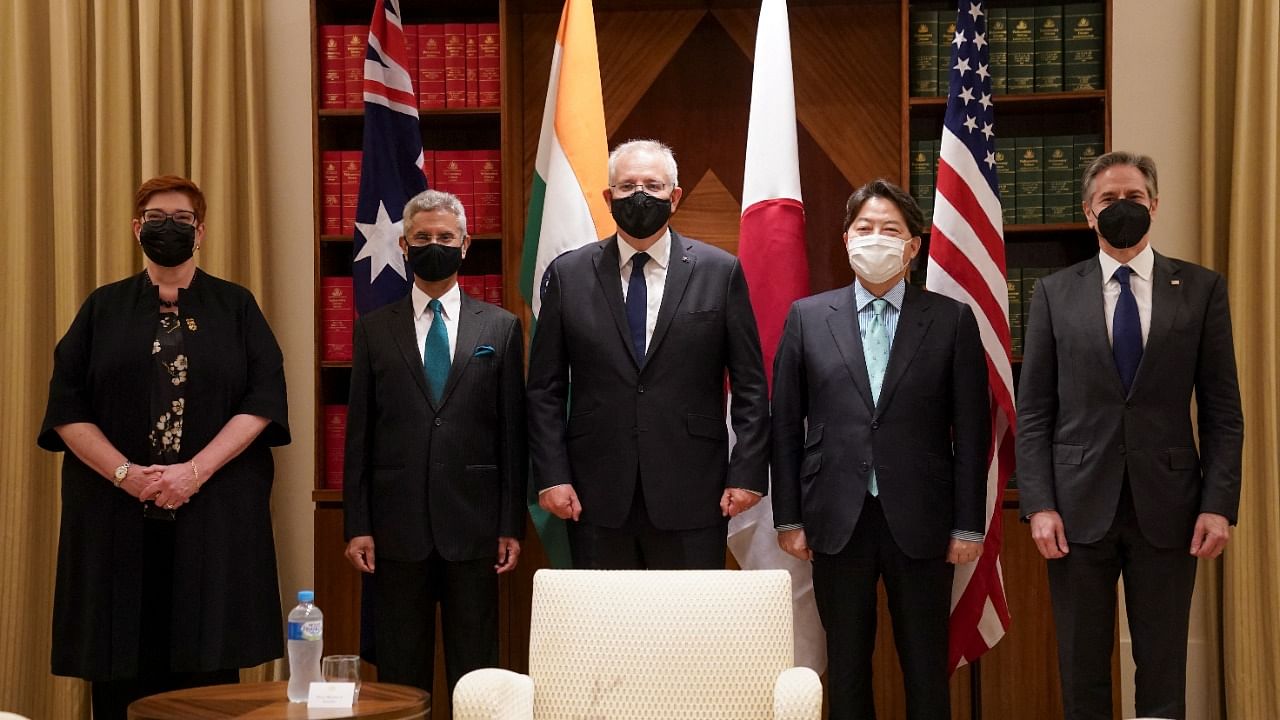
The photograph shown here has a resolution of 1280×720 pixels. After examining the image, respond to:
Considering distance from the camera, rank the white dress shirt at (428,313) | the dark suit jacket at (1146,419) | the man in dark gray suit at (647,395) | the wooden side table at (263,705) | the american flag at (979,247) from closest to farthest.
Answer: the wooden side table at (263,705) < the dark suit jacket at (1146,419) < the man in dark gray suit at (647,395) < the white dress shirt at (428,313) < the american flag at (979,247)

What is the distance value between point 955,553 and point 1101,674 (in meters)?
0.48

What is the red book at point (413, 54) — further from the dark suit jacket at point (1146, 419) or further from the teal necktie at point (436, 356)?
the dark suit jacket at point (1146, 419)

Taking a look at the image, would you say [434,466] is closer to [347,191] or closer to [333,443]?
[333,443]

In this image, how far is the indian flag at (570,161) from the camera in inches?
157

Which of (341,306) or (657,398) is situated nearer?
(657,398)

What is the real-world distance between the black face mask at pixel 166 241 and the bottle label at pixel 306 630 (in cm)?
121

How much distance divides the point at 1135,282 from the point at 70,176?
3.46 meters

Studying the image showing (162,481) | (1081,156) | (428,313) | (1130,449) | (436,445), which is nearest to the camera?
(1130,449)

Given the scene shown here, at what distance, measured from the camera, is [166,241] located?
3.29 meters

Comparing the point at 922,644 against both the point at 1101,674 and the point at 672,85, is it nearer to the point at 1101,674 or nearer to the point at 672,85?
the point at 1101,674

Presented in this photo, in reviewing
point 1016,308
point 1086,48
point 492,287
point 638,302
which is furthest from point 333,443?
point 1086,48

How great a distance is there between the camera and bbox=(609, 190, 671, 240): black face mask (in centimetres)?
320

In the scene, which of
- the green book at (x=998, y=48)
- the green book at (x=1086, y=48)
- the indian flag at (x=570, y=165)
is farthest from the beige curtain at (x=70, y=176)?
the green book at (x=1086, y=48)

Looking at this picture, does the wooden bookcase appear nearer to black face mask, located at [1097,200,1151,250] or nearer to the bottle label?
black face mask, located at [1097,200,1151,250]
